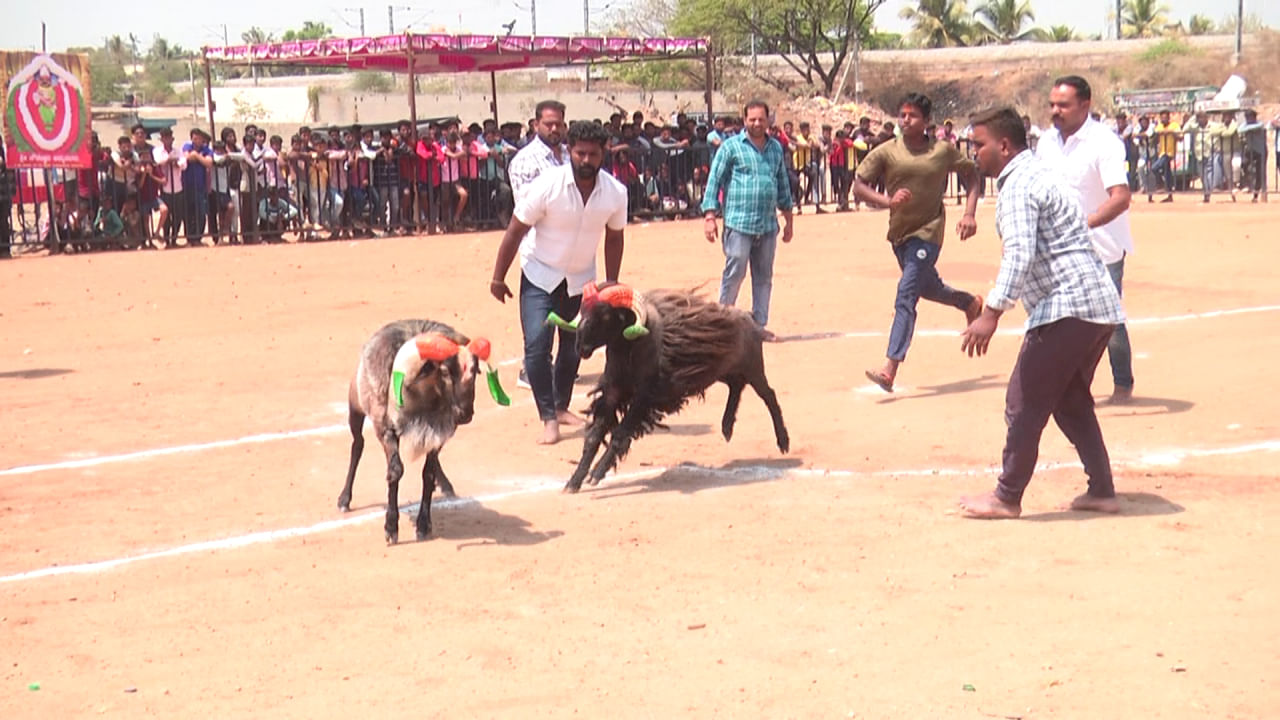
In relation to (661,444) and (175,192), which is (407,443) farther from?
(175,192)

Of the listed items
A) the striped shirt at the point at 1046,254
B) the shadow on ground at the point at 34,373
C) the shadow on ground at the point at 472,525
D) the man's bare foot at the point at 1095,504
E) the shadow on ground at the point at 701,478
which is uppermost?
the striped shirt at the point at 1046,254

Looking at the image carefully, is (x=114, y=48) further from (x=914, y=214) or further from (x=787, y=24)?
(x=914, y=214)

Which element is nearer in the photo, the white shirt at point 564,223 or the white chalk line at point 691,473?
the white chalk line at point 691,473

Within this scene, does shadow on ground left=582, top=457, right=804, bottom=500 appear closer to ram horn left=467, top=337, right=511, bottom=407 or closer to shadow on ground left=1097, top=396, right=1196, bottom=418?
ram horn left=467, top=337, right=511, bottom=407

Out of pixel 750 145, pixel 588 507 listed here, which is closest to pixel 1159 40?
pixel 750 145

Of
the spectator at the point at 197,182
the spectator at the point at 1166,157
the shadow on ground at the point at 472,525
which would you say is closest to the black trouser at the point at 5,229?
the spectator at the point at 197,182

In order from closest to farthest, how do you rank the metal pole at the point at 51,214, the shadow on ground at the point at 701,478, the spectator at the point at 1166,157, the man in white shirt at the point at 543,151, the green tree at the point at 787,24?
1. the shadow on ground at the point at 701,478
2. the man in white shirt at the point at 543,151
3. the metal pole at the point at 51,214
4. the spectator at the point at 1166,157
5. the green tree at the point at 787,24

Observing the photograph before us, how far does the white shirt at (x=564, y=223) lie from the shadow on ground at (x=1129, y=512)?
131 inches

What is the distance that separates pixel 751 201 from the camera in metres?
12.5

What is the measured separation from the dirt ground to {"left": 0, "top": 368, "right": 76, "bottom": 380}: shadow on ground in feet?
0.18

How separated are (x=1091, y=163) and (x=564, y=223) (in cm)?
320

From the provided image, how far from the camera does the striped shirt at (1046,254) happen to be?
6.97 metres

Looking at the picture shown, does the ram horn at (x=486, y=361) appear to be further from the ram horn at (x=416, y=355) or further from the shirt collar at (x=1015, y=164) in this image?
the shirt collar at (x=1015, y=164)

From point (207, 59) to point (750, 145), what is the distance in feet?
55.2
